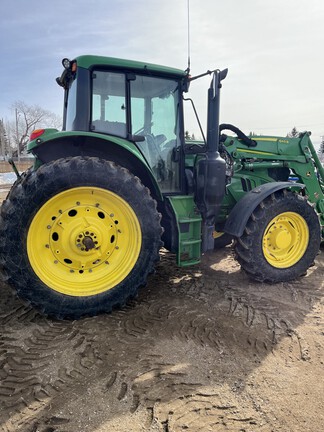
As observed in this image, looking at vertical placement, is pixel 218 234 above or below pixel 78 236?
below

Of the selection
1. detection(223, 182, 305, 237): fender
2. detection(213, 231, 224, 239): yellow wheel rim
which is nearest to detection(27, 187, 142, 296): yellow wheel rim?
detection(223, 182, 305, 237): fender

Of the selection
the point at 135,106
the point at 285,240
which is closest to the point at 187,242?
the point at 285,240

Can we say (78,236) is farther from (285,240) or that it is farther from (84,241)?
(285,240)

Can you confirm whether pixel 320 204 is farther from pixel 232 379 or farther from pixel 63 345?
pixel 63 345

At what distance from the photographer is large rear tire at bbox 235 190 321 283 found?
156 inches

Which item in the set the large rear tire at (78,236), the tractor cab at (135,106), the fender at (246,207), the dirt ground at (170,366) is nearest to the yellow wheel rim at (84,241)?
the large rear tire at (78,236)

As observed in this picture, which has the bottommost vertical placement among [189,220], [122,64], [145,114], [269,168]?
[189,220]

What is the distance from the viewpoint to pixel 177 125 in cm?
385

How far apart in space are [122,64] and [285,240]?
2809 millimetres

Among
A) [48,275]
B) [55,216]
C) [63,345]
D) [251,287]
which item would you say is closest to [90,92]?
[55,216]

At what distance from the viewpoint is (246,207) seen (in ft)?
13.1

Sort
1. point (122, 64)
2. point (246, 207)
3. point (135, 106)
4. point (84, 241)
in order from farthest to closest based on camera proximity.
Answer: point (246, 207)
point (135, 106)
point (122, 64)
point (84, 241)

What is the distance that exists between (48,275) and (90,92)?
1.85 meters

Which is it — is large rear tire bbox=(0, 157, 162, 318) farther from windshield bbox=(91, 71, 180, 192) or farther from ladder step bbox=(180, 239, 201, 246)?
windshield bbox=(91, 71, 180, 192)
